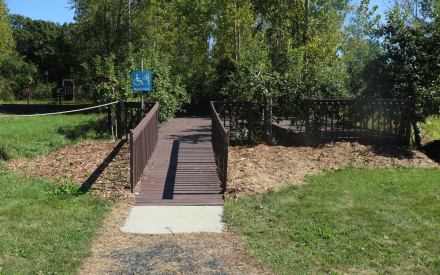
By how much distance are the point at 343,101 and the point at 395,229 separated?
5.57m

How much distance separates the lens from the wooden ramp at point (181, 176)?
6.30 m

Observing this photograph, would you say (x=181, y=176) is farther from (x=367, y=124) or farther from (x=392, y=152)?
(x=367, y=124)

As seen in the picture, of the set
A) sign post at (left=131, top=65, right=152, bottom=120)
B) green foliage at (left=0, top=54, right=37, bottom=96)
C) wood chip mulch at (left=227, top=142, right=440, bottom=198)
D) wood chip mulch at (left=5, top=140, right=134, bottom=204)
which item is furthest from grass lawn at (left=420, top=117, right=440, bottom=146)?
green foliage at (left=0, top=54, right=37, bottom=96)

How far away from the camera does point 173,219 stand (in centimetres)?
536

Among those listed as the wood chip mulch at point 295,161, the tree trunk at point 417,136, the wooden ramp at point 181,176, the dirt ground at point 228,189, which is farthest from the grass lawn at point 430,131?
the wooden ramp at point 181,176

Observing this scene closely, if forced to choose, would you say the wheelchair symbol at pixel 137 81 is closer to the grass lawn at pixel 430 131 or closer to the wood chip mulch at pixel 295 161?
the wood chip mulch at pixel 295 161

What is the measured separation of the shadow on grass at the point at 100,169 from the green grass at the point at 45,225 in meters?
0.23

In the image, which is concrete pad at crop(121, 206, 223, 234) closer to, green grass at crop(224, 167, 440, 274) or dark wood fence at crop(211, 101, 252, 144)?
green grass at crop(224, 167, 440, 274)

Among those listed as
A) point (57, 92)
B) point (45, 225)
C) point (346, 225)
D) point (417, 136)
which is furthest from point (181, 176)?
point (57, 92)

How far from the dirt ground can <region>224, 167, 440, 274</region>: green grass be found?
373mm

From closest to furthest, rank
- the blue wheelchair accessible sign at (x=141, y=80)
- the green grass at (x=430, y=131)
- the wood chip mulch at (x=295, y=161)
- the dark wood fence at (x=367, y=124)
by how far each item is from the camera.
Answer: the wood chip mulch at (x=295, y=161), the blue wheelchair accessible sign at (x=141, y=80), the dark wood fence at (x=367, y=124), the green grass at (x=430, y=131)

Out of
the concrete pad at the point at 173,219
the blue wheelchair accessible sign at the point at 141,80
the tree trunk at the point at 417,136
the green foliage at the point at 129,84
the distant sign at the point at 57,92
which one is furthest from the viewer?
the distant sign at the point at 57,92

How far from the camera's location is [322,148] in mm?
9648

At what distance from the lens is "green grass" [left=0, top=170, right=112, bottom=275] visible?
3.89m
